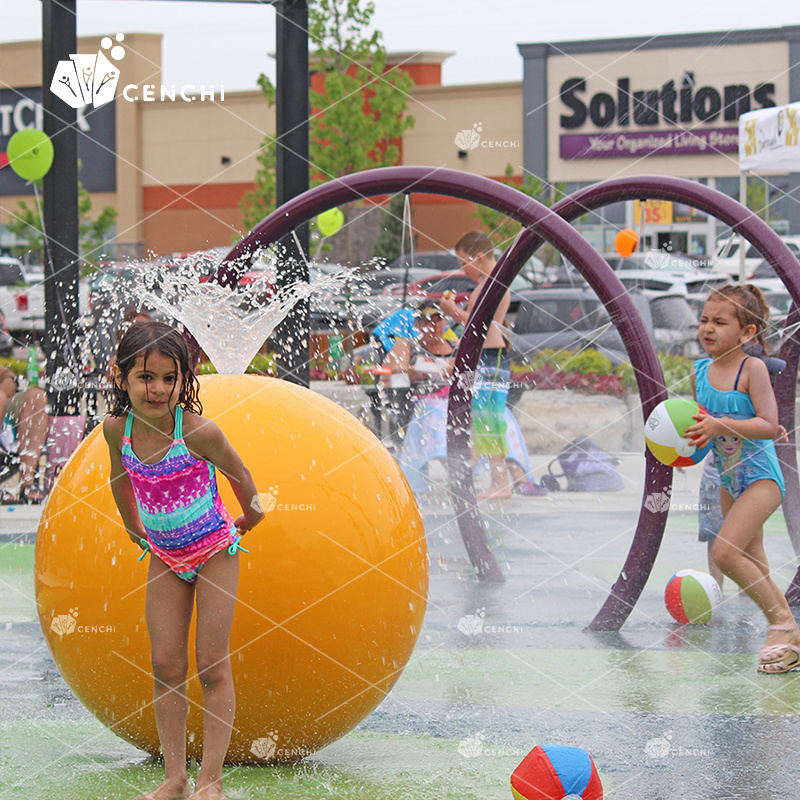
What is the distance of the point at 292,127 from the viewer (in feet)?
25.6

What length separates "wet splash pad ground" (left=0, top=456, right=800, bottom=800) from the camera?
3262mm

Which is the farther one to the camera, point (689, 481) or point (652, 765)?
point (689, 481)

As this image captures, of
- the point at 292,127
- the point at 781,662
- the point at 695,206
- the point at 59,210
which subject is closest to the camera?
the point at 781,662

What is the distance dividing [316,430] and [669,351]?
1222 centimetres

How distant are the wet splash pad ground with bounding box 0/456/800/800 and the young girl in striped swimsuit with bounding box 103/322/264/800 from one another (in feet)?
0.82

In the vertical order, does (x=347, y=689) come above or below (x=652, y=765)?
above

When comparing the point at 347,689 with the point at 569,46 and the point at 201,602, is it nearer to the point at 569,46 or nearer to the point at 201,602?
the point at 201,602

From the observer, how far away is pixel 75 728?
12.5 ft

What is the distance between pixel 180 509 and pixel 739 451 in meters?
2.67

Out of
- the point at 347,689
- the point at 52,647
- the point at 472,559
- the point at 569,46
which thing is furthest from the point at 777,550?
the point at 569,46

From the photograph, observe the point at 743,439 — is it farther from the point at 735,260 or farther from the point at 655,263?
the point at 735,260

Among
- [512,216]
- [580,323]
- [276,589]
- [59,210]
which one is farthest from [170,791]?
[580,323]

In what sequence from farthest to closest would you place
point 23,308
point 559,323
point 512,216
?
point 23,308
point 559,323
point 512,216

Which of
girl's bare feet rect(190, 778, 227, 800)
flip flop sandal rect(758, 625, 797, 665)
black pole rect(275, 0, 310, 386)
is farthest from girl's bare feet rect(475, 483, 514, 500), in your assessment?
girl's bare feet rect(190, 778, 227, 800)
